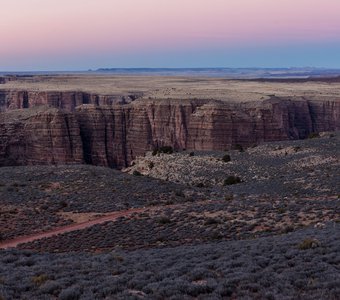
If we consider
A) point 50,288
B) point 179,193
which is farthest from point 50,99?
point 50,288

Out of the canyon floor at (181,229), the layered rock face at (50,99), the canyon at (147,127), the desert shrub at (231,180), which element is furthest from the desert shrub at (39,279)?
the layered rock face at (50,99)

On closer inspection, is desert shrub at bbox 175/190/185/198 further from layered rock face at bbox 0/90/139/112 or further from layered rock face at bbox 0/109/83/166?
layered rock face at bbox 0/90/139/112

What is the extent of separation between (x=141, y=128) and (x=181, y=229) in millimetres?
52936

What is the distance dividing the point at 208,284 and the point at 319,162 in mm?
31666

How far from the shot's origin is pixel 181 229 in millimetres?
21328

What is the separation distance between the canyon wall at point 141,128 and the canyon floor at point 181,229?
18780 mm

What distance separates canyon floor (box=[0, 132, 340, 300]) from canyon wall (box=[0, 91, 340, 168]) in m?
18.8

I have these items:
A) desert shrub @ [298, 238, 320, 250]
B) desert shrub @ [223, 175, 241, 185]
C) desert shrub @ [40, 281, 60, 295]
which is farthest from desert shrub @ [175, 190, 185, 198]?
desert shrub @ [40, 281, 60, 295]

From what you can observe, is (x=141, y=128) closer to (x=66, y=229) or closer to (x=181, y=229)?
(x=66, y=229)

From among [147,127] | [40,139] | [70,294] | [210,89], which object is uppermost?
[210,89]

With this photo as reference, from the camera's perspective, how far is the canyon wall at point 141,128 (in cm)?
6731

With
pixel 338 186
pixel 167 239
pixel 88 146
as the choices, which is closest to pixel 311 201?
pixel 338 186

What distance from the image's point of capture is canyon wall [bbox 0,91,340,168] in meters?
67.3

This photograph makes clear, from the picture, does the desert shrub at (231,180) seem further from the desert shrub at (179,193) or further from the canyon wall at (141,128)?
the canyon wall at (141,128)
